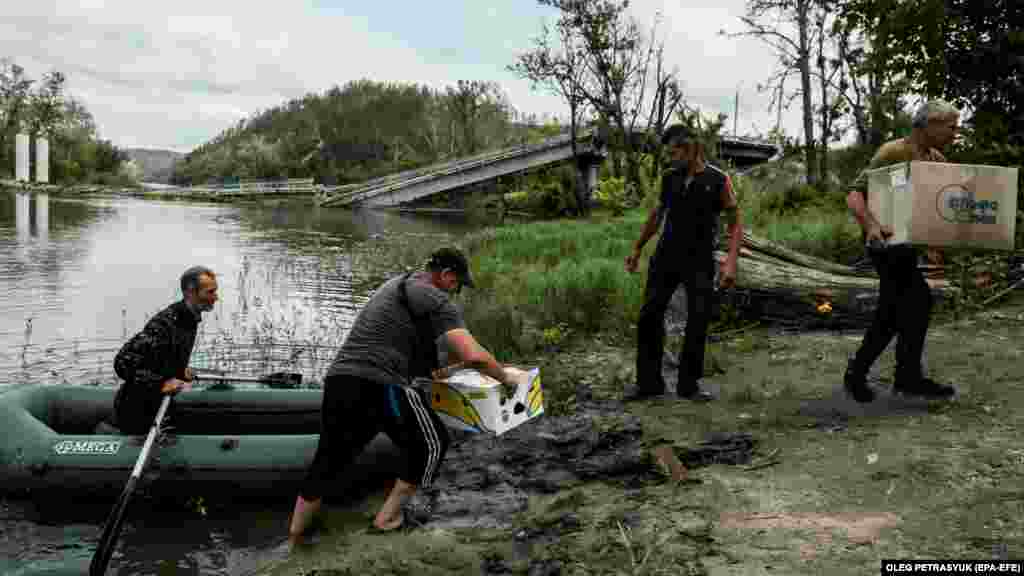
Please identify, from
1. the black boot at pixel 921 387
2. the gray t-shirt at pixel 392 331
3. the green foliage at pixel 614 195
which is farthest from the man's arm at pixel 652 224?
the green foliage at pixel 614 195

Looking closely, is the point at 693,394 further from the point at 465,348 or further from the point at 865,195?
→ the point at 465,348

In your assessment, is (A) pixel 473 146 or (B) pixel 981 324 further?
(A) pixel 473 146

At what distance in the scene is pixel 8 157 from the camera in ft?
221

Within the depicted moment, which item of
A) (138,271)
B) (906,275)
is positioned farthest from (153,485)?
(138,271)

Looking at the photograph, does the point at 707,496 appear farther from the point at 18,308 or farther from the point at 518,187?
the point at 518,187

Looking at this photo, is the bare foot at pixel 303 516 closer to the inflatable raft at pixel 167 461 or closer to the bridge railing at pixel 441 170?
the inflatable raft at pixel 167 461

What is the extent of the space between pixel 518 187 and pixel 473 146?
2716 centimetres

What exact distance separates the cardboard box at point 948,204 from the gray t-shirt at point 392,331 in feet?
9.02

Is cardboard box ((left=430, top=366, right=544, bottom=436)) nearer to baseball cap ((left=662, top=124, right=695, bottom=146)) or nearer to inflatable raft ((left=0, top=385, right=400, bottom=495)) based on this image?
inflatable raft ((left=0, top=385, right=400, bottom=495))

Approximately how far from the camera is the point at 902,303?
5.44 metres

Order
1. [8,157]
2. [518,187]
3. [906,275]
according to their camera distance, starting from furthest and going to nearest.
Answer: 1. [8,157]
2. [518,187]
3. [906,275]

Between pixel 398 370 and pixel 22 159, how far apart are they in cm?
7102

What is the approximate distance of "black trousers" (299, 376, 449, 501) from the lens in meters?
4.49

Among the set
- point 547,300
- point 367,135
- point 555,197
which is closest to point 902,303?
point 547,300
